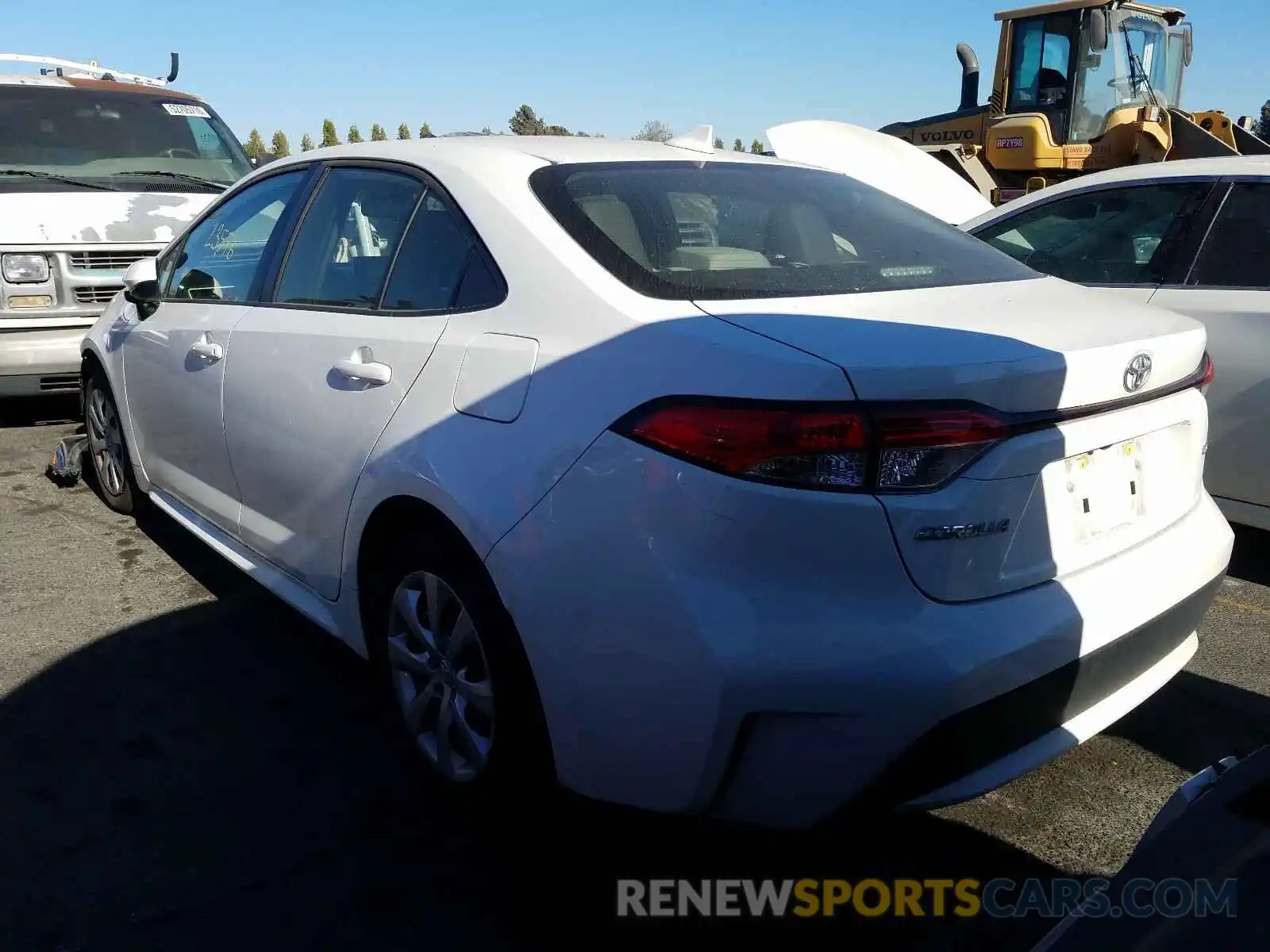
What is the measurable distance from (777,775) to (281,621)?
236cm

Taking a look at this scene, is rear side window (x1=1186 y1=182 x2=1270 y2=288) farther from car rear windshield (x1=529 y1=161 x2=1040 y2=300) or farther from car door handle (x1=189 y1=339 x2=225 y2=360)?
car door handle (x1=189 y1=339 x2=225 y2=360)

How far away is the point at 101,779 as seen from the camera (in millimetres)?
2818

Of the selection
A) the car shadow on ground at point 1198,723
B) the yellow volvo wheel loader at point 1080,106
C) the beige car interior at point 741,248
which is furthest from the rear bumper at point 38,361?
the yellow volvo wheel loader at point 1080,106

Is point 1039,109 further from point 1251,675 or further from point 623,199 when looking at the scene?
point 623,199

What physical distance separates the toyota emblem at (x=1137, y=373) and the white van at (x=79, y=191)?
528cm

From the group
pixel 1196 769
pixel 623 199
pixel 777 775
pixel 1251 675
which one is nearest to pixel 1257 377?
pixel 1251 675

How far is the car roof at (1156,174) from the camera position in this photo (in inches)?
165

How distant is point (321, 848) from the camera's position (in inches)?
99.8

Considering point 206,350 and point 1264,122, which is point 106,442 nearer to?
point 206,350

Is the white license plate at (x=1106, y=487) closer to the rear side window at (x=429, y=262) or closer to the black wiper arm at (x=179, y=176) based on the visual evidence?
the rear side window at (x=429, y=262)

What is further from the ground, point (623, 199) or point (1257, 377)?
point (623, 199)

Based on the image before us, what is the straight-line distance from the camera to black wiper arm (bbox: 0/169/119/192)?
638 centimetres

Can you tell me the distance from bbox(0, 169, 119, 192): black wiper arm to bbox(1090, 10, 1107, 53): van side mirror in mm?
8368

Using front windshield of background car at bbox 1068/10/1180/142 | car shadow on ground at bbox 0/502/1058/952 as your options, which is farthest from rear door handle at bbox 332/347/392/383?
front windshield of background car at bbox 1068/10/1180/142
